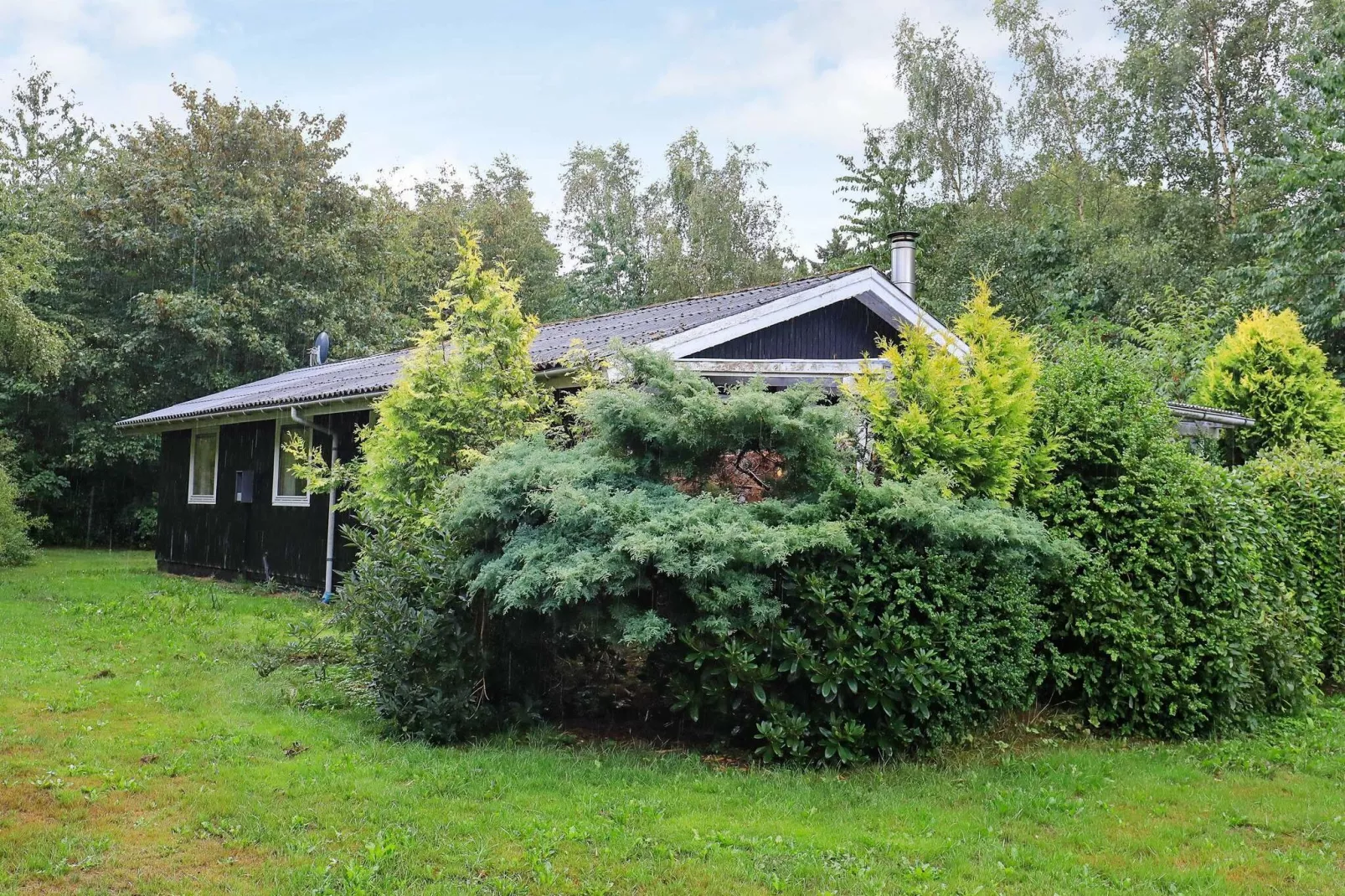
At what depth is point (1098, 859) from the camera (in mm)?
3836

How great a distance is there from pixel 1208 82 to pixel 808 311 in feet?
64.9

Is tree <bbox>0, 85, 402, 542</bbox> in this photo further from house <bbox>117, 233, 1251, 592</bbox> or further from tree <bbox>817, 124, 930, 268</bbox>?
tree <bbox>817, 124, 930, 268</bbox>

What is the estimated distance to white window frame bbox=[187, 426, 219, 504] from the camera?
1522 centimetres

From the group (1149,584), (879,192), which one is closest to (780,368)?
Answer: (1149,584)

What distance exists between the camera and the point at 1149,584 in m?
5.78

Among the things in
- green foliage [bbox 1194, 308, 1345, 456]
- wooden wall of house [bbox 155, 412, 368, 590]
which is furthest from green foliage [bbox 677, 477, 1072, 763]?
wooden wall of house [bbox 155, 412, 368, 590]

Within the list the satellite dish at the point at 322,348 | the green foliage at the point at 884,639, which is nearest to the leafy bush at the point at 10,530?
the satellite dish at the point at 322,348

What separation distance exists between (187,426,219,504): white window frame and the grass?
30.9 ft

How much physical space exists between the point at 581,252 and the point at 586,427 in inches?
1246

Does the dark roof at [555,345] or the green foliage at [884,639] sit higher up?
the dark roof at [555,345]

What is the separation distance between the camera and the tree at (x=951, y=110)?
28117 mm

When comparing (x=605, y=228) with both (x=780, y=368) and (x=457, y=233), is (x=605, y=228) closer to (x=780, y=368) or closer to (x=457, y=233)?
(x=457, y=233)

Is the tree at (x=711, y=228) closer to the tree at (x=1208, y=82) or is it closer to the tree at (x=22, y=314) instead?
the tree at (x=1208, y=82)

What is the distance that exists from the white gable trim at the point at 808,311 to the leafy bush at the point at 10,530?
13093mm
